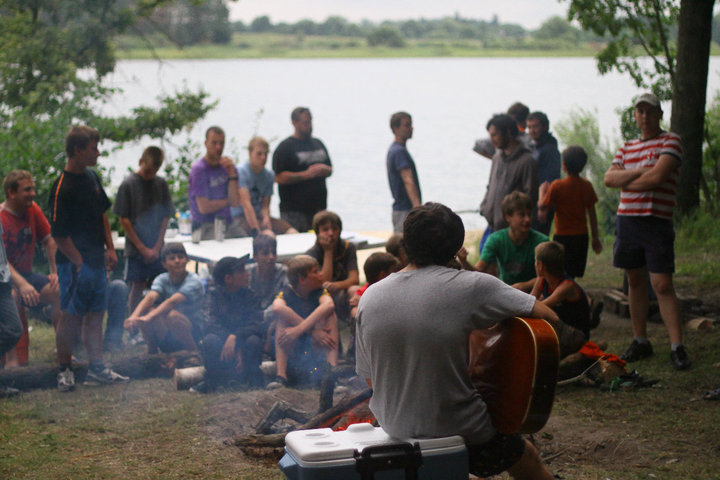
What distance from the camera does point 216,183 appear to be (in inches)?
283

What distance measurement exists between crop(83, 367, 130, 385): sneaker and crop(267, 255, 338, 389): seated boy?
1053 millimetres

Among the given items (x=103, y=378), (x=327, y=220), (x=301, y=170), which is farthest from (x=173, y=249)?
(x=301, y=170)

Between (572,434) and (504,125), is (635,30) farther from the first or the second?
(572,434)

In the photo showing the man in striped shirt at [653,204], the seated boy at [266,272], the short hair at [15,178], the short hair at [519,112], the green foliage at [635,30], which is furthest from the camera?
the green foliage at [635,30]

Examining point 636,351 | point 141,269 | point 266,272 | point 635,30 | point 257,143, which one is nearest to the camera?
point 636,351

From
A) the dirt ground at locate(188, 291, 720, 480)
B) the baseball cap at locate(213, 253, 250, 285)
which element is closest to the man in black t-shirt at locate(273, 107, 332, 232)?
the baseball cap at locate(213, 253, 250, 285)

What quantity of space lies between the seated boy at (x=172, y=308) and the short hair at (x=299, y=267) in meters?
0.90

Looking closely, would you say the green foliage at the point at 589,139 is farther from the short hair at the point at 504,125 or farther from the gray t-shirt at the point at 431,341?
the gray t-shirt at the point at 431,341

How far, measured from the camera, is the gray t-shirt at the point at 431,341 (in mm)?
2672

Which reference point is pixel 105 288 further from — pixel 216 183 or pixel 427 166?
pixel 427 166

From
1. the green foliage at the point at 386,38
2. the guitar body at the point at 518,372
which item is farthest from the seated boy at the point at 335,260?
the green foliage at the point at 386,38

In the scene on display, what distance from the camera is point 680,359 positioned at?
17.2 feet

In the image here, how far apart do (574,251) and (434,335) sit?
13.4 ft

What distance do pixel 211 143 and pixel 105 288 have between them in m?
1.77
